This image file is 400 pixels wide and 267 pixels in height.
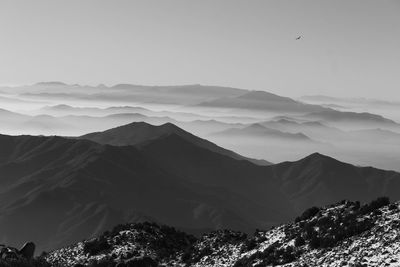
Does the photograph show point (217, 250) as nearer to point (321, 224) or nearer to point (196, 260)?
point (196, 260)

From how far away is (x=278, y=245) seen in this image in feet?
193

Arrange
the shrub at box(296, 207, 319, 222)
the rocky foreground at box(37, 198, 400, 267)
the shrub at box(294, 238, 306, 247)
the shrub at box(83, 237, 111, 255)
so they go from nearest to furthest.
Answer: the rocky foreground at box(37, 198, 400, 267) < the shrub at box(294, 238, 306, 247) < the shrub at box(296, 207, 319, 222) < the shrub at box(83, 237, 111, 255)

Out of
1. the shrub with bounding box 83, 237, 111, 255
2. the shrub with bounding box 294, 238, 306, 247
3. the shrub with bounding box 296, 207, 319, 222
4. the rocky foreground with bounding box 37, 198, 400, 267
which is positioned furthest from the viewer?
the shrub with bounding box 83, 237, 111, 255

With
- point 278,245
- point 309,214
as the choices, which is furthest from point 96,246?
point 309,214

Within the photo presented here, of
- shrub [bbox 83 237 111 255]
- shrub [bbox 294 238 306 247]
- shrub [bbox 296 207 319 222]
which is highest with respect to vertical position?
shrub [bbox 296 207 319 222]

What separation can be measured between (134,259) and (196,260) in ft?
24.3

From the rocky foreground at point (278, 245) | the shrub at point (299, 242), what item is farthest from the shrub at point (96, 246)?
the shrub at point (299, 242)

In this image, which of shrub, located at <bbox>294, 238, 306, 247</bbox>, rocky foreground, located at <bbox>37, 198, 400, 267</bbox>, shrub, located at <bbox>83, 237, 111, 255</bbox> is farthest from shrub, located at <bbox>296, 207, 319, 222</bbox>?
shrub, located at <bbox>83, 237, 111, 255</bbox>

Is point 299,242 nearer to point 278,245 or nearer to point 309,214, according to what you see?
point 278,245

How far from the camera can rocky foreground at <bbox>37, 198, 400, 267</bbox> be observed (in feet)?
153

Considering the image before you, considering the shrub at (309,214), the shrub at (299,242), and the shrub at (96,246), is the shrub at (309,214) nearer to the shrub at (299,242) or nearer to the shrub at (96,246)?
the shrub at (299,242)

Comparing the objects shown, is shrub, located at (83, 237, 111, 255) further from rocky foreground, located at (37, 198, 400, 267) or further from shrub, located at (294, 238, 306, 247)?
shrub, located at (294, 238, 306, 247)

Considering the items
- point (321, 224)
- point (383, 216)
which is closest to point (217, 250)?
point (321, 224)

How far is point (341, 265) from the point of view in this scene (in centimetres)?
4397
